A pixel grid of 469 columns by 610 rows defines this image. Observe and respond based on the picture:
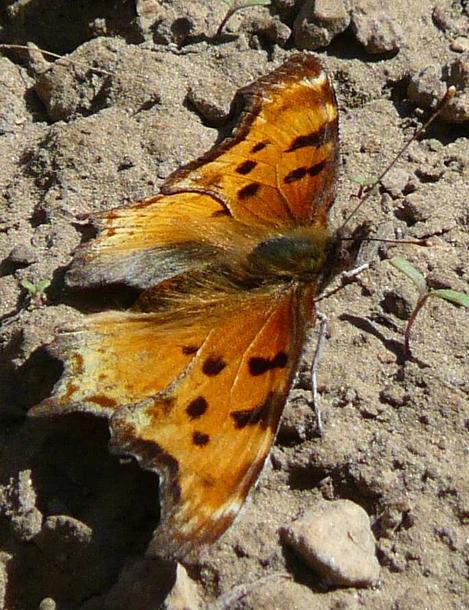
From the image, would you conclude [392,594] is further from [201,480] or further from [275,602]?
[201,480]

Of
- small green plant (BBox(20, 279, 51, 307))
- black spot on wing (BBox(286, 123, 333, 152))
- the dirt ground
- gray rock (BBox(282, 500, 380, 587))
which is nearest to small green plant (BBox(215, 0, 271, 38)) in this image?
the dirt ground

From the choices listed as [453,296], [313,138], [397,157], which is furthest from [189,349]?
[397,157]

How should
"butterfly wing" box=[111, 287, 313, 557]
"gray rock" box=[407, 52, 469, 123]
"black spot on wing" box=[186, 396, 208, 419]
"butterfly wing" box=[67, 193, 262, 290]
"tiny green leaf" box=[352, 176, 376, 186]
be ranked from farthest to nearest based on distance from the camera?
"gray rock" box=[407, 52, 469, 123] → "tiny green leaf" box=[352, 176, 376, 186] → "butterfly wing" box=[67, 193, 262, 290] → "black spot on wing" box=[186, 396, 208, 419] → "butterfly wing" box=[111, 287, 313, 557]

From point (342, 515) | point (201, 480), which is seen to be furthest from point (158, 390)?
point (342, 515)

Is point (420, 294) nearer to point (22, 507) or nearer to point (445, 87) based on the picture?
point (445, 87)

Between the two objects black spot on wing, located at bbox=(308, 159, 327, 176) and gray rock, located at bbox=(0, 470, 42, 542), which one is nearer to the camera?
gray rock, located at bbox=(0, 470, 42, 542)

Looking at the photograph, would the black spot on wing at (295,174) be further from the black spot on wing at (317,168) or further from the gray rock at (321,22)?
the gray rock at (321,22)

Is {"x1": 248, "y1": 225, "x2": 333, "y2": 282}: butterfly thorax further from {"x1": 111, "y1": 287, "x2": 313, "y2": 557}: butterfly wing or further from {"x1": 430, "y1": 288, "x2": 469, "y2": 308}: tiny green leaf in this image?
{"x1": 430, "y1": 288, "x2": 469, "y2": 308}: tiny green leaf
